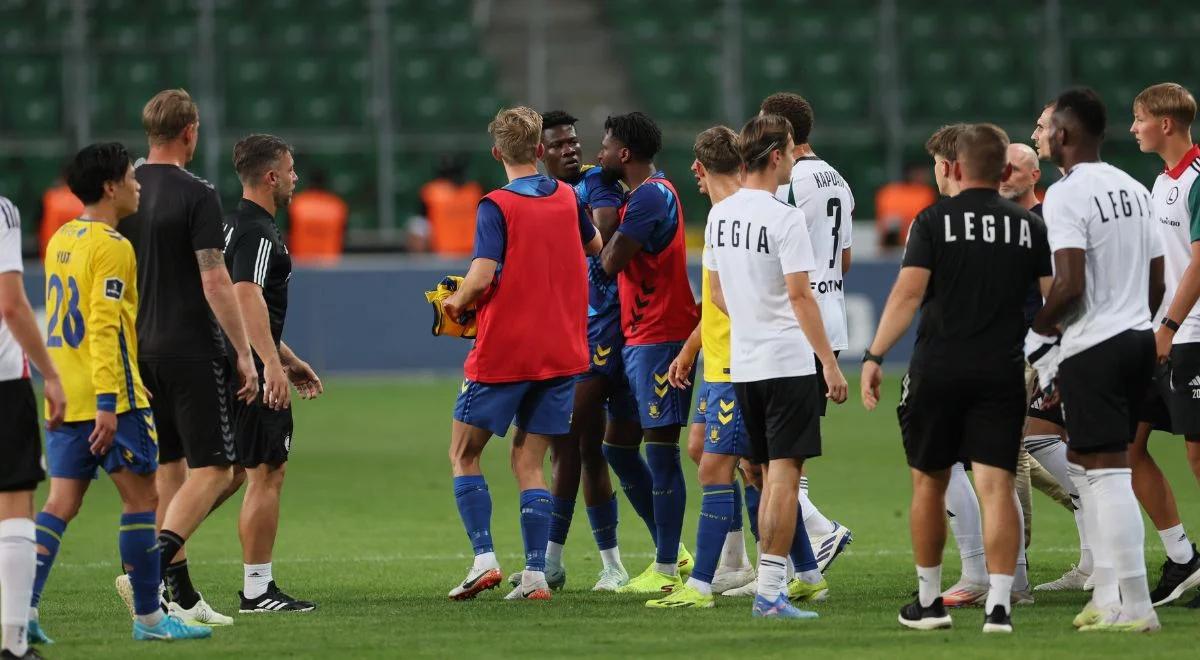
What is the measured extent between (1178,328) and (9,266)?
16.7 feet

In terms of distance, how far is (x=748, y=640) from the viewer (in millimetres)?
6793

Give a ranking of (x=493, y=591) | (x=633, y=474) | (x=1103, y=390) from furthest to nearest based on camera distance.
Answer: (x=633, y=474)
(x=493, y=591)
(x=1103, y=390)

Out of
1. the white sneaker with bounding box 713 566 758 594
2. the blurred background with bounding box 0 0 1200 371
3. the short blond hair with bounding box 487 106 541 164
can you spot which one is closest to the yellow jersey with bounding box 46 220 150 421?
the short blond hair with bounding box 487 106 541 164

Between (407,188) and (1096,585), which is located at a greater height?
(407,188)

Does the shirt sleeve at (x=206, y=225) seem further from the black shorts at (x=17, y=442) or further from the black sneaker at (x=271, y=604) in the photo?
the black sneaker at (x=271, y=604)

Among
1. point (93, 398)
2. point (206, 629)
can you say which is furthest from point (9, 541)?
point (206, 629)

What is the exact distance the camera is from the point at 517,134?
26.5ft

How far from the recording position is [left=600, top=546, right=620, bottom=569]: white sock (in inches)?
341

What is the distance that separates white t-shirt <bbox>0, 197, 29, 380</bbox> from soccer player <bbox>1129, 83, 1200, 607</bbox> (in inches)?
196

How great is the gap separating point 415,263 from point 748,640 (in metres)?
14.6

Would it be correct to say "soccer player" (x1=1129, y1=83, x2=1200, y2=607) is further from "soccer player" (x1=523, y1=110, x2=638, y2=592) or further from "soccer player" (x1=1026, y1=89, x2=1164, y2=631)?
"soccer player" (x1=523, y1=110, x2=638, y2=592)

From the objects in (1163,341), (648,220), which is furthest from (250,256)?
(1163,341)

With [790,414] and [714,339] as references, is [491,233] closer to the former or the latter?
[714,339]

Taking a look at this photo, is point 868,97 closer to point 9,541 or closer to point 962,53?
point 962,53
